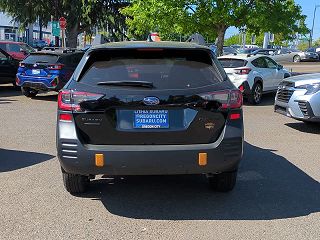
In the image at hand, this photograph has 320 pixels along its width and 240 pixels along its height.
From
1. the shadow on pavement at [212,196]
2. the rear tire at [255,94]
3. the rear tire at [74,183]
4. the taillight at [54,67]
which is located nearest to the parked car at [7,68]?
the taillight at [54,67]

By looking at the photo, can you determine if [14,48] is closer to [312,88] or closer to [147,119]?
[312,88]

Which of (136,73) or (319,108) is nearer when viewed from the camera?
(136,73)

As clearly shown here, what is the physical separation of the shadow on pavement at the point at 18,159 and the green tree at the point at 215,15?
12.2m

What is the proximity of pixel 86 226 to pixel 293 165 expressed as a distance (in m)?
3.48

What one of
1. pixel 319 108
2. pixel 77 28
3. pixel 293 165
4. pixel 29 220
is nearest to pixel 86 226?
pixel 29 220

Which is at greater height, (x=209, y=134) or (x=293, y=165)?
(x=209, y=134)

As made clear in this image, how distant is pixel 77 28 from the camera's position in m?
32.5

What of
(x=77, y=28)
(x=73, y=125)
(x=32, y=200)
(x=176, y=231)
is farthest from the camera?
(x=77, y=28)

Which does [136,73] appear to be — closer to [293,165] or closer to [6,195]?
[6,195]

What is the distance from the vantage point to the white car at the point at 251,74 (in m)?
13.6

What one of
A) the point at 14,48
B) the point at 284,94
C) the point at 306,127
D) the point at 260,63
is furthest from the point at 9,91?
the point at 306,127

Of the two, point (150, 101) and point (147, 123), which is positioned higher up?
point (150, 101)

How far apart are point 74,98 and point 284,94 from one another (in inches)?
248

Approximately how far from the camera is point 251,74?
13.8 meters
